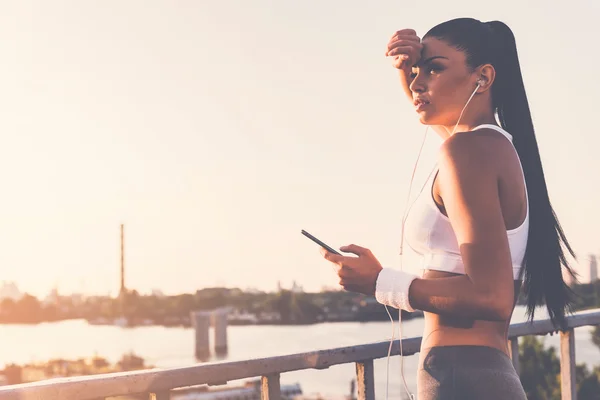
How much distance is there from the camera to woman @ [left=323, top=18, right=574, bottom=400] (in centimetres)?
148

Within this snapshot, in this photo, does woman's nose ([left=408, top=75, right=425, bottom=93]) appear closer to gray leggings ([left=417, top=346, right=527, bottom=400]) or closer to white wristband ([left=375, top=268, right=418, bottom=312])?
white wristband ([left=375, top=268, right=418, bottom=312])

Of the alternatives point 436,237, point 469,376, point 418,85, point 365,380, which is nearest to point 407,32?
point 418,85

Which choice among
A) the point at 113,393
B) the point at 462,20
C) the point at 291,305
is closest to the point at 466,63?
the point at 462,20

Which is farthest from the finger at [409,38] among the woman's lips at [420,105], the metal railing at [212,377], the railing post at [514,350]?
the railing post at [514,350]

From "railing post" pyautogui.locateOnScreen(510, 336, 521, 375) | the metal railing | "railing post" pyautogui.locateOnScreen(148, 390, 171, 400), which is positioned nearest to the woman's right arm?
the metal railing

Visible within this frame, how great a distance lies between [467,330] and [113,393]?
38.1 inches

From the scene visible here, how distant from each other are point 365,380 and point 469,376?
1.05 metres

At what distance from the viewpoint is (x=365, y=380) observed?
2582 millimetres

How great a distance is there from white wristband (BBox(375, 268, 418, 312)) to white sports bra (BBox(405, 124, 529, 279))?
9 centimetres

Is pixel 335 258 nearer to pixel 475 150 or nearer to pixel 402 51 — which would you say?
pixel 475 150

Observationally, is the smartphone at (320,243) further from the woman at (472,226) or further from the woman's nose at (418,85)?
the woman's nose at (418,85)

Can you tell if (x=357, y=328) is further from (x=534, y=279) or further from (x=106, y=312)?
(x=534, y=279)

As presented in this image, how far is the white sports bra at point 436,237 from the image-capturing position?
5.18 feet

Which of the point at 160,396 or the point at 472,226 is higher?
the point at 472,226
